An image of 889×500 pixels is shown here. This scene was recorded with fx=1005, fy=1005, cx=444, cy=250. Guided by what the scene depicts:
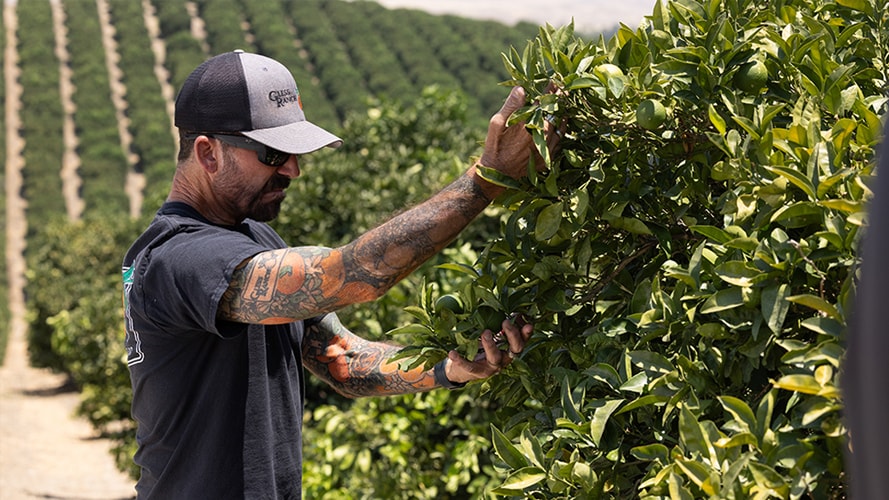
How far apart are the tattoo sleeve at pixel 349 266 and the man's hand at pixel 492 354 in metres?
0.22

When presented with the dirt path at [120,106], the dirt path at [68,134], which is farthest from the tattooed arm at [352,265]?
the dirt path at [68,134]

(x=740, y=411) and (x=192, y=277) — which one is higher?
(x=740, y=411)

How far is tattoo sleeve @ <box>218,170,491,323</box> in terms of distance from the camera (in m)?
2.03

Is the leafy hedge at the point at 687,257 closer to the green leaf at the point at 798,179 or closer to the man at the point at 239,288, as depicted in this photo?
the green leaf at the point at 798,179

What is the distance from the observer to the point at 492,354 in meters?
1.99

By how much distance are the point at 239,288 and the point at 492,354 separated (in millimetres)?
564

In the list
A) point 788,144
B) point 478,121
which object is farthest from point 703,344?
point 478,121

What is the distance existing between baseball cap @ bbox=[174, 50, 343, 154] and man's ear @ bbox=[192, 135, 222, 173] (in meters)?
0.03

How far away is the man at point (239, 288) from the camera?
2.10 meters

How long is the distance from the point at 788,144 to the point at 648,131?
13.1 inches

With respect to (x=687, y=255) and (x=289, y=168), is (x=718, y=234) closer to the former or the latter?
(x=687, y=255)

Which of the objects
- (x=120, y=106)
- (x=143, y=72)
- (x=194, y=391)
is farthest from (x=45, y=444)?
(x=143, y=72)

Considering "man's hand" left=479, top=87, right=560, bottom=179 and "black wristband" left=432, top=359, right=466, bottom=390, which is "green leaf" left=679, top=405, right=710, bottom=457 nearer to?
"man's hand" left=479, top=87, right=560, bottom=179

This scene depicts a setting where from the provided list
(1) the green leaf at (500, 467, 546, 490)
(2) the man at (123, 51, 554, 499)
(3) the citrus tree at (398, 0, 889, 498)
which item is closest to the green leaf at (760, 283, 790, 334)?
(3) the citrus tree at (398, 0, 889, 498)
